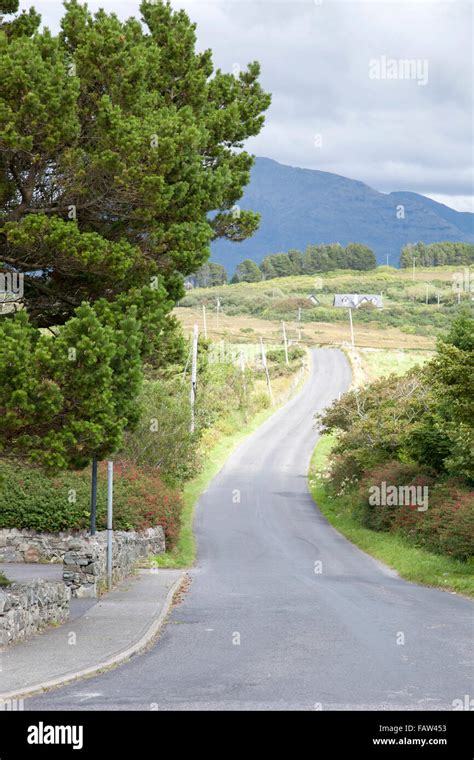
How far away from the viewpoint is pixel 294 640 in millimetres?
15484

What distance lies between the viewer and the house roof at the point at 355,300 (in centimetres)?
16038

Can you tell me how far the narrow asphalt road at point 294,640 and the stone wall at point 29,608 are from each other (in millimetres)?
1958

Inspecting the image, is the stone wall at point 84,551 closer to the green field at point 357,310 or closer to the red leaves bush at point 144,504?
the red leaves bush at point 144,504

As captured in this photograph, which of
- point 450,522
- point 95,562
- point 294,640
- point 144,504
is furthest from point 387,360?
point 294,640

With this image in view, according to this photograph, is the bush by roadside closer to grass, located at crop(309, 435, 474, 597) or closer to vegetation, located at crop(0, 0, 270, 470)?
grass, located at crop(309, 435, 474, 597)

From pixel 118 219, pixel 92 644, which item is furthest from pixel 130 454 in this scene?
pixel 92 644

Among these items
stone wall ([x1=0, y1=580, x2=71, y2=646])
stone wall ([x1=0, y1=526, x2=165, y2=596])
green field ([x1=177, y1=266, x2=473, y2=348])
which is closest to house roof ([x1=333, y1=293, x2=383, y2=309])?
green field ([x1=177, y1=266, x2=473, y2=348])

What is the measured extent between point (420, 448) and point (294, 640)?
58.9ft

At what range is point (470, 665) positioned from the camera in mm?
13297

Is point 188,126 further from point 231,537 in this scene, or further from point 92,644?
point 231,537

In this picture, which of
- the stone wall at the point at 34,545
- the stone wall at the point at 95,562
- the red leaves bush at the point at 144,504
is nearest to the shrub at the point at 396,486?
the red leaves bush at the point at 144,504

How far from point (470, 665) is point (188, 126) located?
399 inches

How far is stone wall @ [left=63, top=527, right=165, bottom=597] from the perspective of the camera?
20.1m

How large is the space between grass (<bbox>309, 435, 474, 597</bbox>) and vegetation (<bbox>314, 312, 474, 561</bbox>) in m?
0.41
